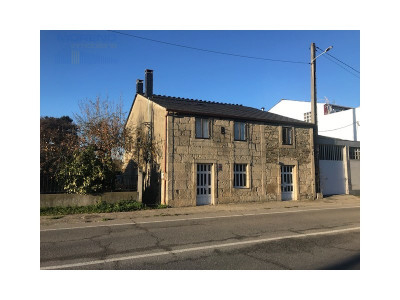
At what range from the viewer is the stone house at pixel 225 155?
13836mm

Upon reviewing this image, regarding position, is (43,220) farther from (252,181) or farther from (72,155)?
(252,181)

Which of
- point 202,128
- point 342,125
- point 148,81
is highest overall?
point 148,81

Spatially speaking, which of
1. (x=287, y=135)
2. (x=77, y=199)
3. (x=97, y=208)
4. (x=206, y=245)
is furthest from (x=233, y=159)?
(x=206, y=245)

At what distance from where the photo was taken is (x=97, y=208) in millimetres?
11805

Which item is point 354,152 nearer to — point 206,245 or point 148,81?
point 148,81

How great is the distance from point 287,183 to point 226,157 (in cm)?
467

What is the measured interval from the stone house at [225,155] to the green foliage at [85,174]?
2.82 m

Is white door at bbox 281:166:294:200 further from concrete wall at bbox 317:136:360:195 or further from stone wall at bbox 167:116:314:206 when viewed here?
concrete wall at bbox 317:136:360:195

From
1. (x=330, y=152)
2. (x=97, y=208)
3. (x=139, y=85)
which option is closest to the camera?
(x=97, y=208)

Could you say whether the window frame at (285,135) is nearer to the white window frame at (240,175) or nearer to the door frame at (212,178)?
the white window frame at (240,175)

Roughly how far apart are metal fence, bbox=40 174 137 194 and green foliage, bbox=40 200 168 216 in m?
0.78

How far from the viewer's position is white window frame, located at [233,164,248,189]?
15.3m

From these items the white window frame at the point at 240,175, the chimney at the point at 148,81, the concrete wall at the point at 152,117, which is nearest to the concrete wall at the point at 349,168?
the white window frame at the point at 240,175

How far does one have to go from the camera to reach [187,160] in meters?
14.0
